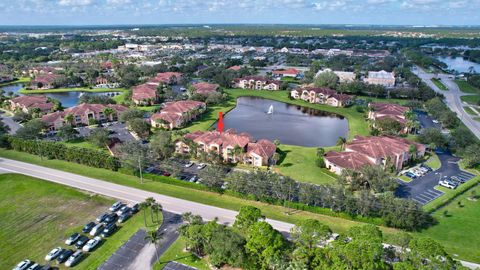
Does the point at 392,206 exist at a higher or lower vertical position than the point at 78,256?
higher

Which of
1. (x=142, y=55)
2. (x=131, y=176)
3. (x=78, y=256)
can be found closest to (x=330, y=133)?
(x=131, y=176)

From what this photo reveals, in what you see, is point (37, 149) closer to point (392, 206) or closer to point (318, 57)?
point (392, 206)

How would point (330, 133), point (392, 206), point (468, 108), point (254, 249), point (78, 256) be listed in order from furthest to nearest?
point (468, 108), point (330, 133), point (392, 206), point (78, 256), point (254, 249)

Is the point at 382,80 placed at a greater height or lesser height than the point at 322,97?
greater

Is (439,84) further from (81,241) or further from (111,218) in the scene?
(81,241)

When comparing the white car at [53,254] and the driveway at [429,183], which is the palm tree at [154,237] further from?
the driveway at [429,183]

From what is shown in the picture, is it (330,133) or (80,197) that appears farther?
(330,133)

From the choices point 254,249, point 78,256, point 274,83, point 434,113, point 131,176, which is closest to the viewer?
point 254,249

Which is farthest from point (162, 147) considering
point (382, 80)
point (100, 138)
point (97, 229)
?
point (382, 80)

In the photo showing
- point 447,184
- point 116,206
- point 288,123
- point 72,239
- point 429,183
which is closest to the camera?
point 72,239
